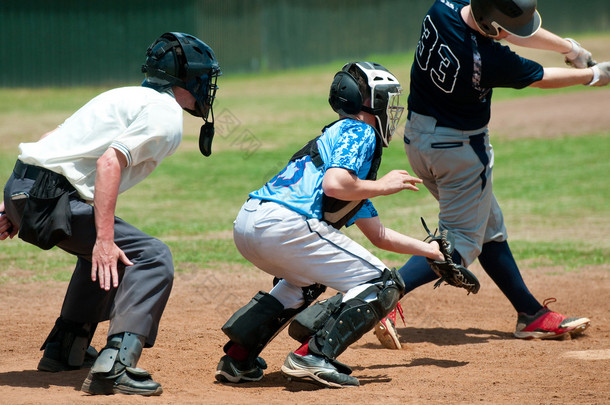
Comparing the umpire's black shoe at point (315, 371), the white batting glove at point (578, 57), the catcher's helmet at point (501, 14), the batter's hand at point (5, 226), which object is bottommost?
the umpire's black shoe at point (315, 371)

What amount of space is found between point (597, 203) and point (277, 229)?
7.73m

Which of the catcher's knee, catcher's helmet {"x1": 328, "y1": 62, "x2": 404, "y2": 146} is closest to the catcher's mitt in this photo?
the catcher's knee

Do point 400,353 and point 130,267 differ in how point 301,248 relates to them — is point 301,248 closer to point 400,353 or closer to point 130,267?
point 130,267

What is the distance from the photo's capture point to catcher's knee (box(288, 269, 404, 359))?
13.2ft

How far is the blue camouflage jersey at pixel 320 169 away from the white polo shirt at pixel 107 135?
0.61m

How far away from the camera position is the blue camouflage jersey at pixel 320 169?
4.00 m

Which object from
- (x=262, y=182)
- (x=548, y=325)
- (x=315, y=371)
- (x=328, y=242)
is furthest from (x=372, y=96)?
(x=262, y=182)

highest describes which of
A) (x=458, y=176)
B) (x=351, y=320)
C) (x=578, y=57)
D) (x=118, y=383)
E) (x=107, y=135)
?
(x=578, y=57)

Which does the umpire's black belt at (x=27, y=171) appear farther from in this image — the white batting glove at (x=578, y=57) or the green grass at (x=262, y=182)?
the white batting glove at (x=578, y=57)

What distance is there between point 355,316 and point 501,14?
2.05 m

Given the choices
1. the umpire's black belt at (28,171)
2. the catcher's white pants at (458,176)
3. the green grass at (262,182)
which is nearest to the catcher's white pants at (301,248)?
the umpire's black belt at (28,171)

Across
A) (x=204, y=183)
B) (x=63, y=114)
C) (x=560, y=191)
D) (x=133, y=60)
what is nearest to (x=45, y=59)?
(x=133, y=60)

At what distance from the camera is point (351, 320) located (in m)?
4.02

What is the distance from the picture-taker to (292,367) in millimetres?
4027
